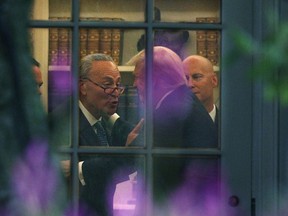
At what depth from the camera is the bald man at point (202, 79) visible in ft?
15.2

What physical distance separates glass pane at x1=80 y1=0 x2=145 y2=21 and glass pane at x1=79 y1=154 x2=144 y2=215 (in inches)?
25.7

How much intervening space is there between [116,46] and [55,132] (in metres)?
2.94

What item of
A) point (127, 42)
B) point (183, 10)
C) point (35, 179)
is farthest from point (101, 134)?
point (35, 179)

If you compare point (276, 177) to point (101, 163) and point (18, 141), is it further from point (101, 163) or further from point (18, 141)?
point (18, 141)

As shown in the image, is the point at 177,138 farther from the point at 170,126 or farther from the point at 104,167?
the point at 104,167

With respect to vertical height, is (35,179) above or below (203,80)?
below

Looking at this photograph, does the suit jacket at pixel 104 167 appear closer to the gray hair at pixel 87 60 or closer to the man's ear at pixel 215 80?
the gray hair at pixel 87 60

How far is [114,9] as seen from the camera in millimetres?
4605

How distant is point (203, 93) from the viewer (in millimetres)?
4641

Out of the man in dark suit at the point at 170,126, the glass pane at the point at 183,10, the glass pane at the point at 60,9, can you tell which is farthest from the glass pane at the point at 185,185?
the glass pane at the point at 60,9

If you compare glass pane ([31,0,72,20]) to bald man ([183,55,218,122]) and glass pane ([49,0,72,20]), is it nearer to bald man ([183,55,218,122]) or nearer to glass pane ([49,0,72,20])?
glass pane ([49,0,72,20])

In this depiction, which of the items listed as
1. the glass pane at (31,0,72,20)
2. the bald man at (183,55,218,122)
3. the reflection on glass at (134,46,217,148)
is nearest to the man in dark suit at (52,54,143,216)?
the reflection on glass at (134,46,217,148)

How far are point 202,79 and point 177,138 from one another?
303 mm

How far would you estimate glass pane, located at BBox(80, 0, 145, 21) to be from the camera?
4598 millimetres
